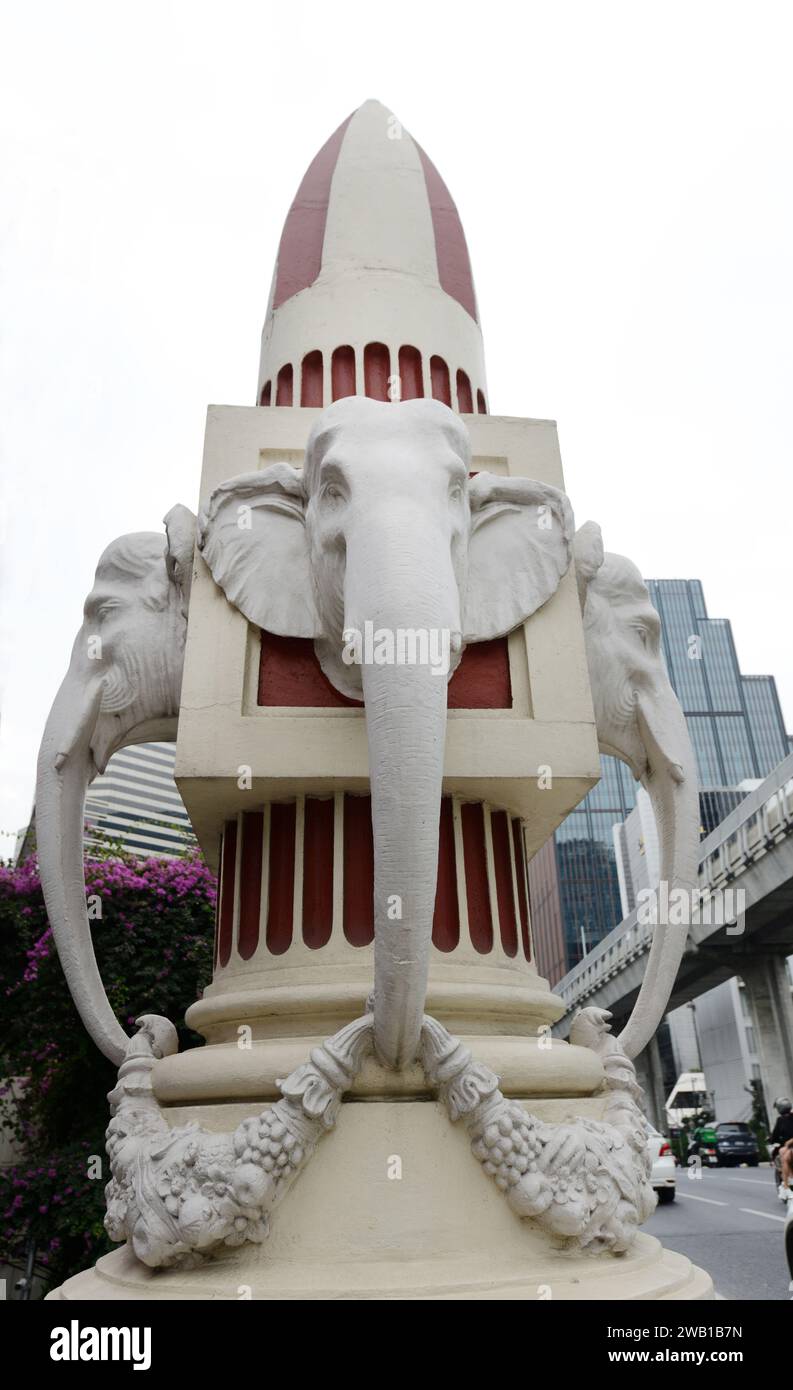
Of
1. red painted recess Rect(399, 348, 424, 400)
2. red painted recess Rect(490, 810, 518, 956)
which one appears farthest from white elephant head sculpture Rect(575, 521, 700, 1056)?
red painted recess Rect(399, 348, 424, 400)

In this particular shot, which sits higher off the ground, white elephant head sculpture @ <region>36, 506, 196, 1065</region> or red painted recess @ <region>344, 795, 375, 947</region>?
white elephant head sculpture @ <region>36, 506, 196, 1065</region>

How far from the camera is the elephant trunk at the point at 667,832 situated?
3719mm

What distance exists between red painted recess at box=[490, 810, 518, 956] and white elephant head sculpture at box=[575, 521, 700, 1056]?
655 millimetres

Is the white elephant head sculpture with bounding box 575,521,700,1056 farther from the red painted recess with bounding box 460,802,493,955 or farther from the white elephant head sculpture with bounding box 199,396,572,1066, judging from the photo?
the red painted recess with bounding box 460,802,493,955

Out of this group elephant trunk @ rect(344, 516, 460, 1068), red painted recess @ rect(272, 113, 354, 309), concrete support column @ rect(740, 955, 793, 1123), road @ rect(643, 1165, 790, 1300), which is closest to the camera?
elephant trunk @ rect(344, 516, 460, 1068)

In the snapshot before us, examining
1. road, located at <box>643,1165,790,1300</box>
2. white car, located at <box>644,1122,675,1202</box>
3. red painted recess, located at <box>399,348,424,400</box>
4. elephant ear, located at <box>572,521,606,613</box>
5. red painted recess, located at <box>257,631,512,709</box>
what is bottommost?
road, located at <box>643,1165,790,1300</box>

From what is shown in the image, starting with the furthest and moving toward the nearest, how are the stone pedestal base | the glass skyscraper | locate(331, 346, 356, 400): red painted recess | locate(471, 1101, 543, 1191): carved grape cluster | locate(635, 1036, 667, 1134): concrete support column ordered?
the glass skyscraper → locate(635, 1036, 667, 1134): concrete support column → locate(331, 346, 356, 400): red painted recess → locate(471, 1101, 543, 1191): carved grape cluster → the stone pedestal base

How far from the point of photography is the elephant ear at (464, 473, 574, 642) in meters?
3.51

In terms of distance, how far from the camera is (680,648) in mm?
83562

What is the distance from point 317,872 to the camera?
3.31 metres

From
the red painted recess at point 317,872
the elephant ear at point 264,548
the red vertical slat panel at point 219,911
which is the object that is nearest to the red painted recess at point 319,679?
the elephant ear at point 264,548

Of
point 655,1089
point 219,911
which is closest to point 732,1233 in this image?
point 219,911

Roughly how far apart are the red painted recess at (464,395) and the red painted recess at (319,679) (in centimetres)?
147
